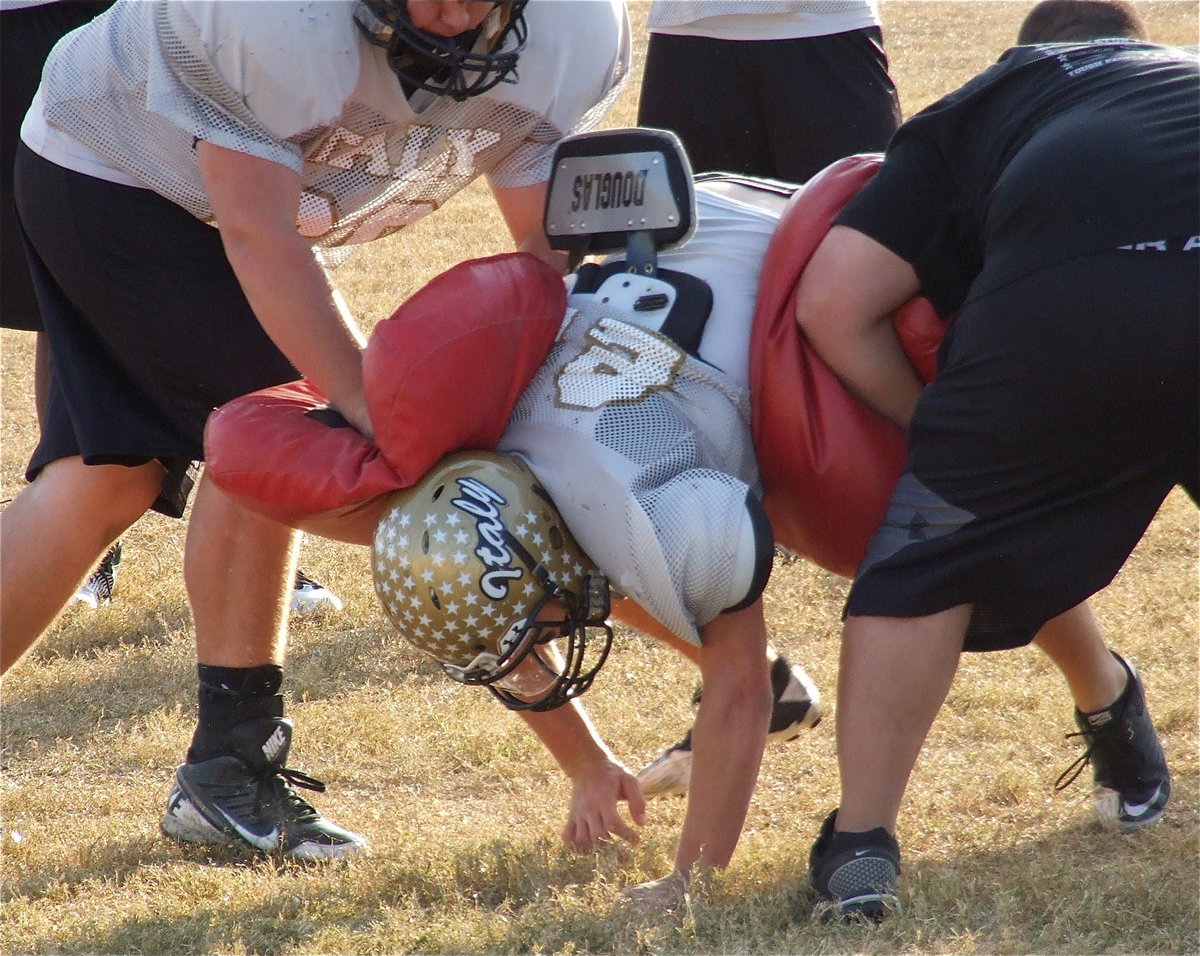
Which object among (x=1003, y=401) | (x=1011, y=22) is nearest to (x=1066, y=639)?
(x=1003, y=401)

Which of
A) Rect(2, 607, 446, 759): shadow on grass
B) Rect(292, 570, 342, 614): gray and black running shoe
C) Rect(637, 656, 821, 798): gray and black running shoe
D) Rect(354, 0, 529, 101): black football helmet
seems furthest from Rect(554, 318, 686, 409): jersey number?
Rect(292, 570, 342, 614): gray and black running shoe

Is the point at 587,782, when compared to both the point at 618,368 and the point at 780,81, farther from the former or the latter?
the point at 780,81

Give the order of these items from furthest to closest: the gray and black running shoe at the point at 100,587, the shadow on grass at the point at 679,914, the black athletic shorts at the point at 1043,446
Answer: the gray and black running shoe at the point at 100,587, the shadow on grass at the point at 679,914, the black athletic shorts at the point at 1043,446

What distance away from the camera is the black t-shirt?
6.87 ft

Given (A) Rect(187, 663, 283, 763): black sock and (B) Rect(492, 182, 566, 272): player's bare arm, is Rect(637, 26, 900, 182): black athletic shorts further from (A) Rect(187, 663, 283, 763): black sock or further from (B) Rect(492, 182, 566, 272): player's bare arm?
(A) Rect(187, 663, 283, 763): black sock

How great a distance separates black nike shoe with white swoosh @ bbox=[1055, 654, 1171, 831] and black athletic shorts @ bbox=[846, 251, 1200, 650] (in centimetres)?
51

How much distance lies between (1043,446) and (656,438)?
0.56 m

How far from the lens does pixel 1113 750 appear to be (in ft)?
8.77

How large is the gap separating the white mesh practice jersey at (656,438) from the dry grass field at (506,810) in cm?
54

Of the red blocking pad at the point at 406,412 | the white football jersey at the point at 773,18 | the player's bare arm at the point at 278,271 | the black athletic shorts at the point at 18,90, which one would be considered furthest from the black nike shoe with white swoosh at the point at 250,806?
the white football jersey at the point at 773,18

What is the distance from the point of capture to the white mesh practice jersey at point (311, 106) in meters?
2.27

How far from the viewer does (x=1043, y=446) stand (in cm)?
215

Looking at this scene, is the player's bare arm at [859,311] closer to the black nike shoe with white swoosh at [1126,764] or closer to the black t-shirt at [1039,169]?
the black t-shirt at [1039,169]

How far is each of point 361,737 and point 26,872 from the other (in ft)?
2.59
